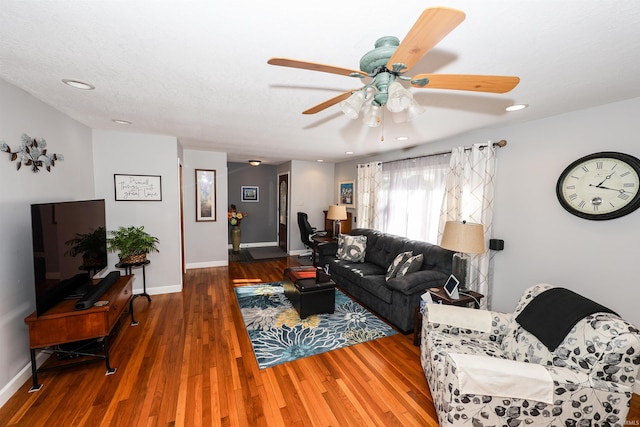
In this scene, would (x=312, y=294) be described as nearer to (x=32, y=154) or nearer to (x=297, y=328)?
(x=297, y=328)

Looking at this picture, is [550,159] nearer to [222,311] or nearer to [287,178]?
[222,311]

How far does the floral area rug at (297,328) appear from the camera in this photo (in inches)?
103

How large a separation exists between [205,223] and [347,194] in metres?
3.23

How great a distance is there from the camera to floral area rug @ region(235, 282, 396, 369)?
8.55 ft

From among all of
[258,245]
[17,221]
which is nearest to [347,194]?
[258,245]

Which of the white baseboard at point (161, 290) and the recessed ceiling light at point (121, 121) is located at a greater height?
the recessed ceiling light at point (121, 121)

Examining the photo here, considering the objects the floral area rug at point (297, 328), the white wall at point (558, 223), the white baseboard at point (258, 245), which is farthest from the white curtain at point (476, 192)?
the white baseboard at point (258, 245)

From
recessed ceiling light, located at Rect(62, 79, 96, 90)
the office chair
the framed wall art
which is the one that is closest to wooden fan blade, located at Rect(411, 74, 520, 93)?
recessed ceiling light, located at Rect(62, 79, 96, 90)

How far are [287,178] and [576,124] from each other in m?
5.37

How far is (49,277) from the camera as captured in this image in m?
2.04

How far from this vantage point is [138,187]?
3732 millimetres

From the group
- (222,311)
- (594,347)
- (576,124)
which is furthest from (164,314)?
(576,124)

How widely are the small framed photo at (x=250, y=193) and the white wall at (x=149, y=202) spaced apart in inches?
122

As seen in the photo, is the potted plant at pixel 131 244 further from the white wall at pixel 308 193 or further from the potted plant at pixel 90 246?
the white wall at pixel 308 193
